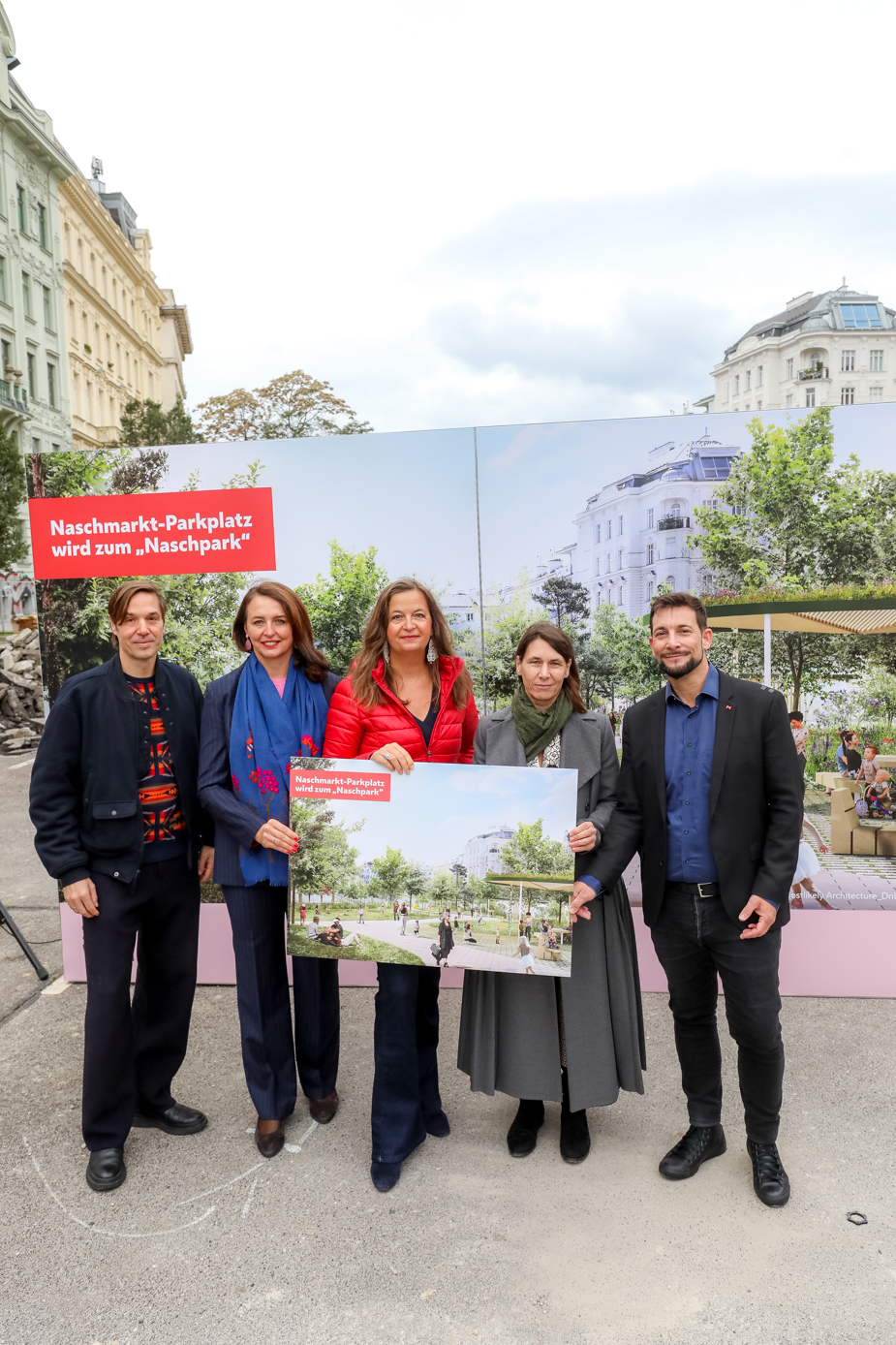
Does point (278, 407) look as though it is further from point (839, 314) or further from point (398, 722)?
point (839, 314)

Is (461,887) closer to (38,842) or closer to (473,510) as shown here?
(38,842)

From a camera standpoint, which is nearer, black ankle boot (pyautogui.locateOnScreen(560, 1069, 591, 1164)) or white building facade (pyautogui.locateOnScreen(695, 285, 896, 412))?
black ankle boot (pyautogui.locateOnScreen(560, 1069, 591, 1164))

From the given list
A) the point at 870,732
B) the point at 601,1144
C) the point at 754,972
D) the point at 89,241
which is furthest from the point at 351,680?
the point at 89,241

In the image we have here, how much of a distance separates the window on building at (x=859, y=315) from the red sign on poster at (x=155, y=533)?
8195 cm

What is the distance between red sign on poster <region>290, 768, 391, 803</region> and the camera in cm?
285

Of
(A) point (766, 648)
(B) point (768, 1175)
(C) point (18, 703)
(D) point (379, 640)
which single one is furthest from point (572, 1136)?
(C) point (18, 703)

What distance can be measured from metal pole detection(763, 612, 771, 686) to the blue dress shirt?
1633 mm

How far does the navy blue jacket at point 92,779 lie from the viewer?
298 cm

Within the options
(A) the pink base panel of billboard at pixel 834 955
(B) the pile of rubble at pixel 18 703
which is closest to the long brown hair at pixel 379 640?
(A) the pink base panel of billboard at pixel 834 955

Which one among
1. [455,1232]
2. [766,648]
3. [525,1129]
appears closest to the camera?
[455,1232]

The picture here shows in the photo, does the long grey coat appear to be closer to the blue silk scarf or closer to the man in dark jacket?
the blue silk scarf

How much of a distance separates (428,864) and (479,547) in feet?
6.89

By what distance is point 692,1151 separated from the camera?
3008 millimetres

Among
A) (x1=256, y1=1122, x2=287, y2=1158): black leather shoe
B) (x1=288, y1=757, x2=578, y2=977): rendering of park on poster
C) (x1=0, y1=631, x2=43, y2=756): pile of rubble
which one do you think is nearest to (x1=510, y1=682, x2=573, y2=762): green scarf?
(x1=288, y1=757, x2=578, y2=977): rendering of park on poster
